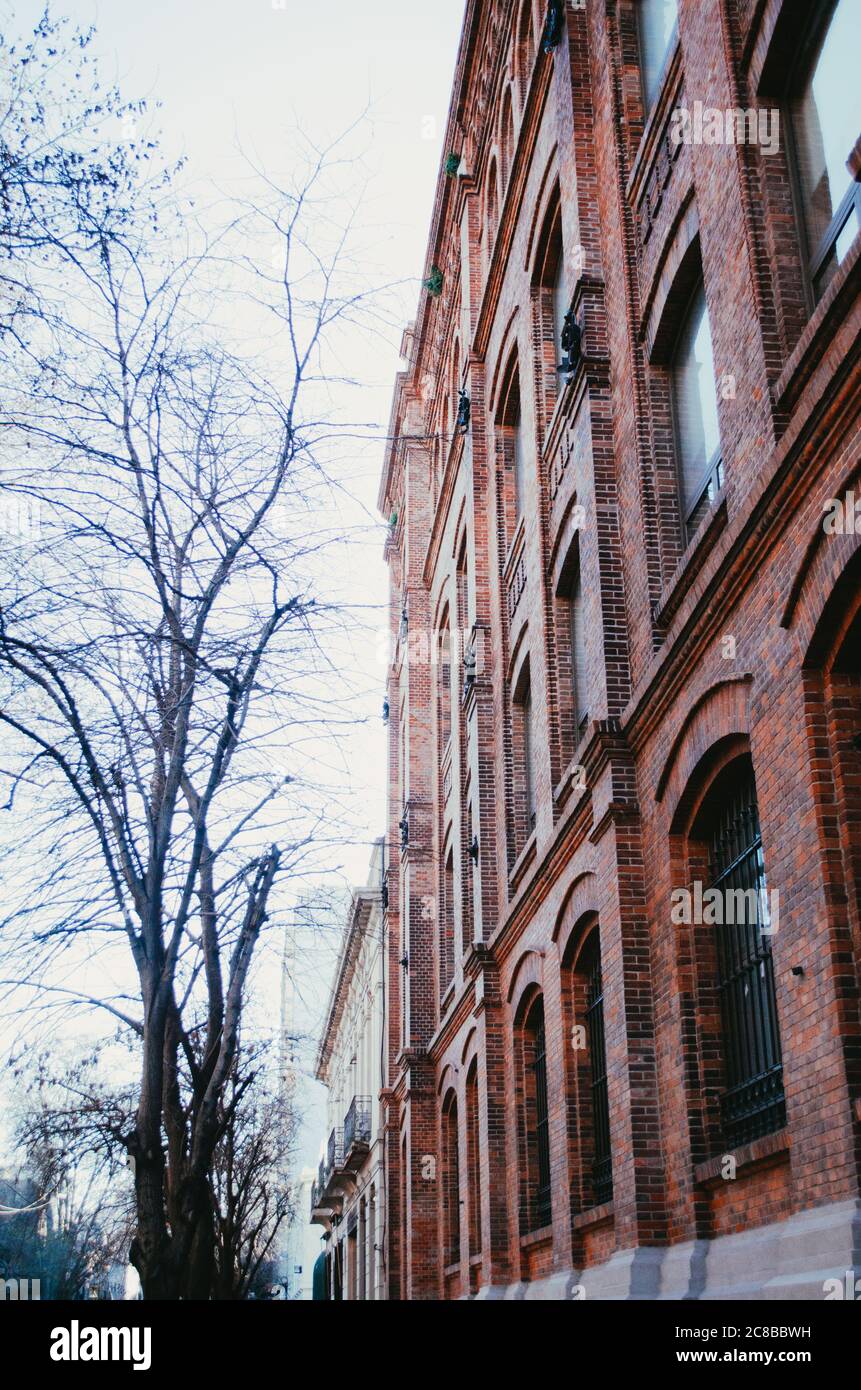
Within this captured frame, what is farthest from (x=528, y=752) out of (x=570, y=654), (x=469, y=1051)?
(x=469, y=1051)

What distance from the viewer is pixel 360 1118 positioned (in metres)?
37.7

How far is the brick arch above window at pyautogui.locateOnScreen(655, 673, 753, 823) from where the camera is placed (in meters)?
9.30

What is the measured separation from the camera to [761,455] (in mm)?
8875

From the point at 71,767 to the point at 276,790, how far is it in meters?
1.19

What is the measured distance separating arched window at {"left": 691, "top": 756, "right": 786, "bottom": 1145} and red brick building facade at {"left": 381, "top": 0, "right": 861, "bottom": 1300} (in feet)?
0.11

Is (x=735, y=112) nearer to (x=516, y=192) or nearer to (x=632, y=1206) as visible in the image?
(x=632, y=1206)

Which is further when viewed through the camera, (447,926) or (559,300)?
(447,926)

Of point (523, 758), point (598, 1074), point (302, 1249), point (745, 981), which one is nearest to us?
point (745, 981)

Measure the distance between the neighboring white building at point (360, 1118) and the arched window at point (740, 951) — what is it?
17154 mm

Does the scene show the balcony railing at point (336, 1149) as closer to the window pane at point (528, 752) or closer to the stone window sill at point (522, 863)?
the window pane at point (528, 752)

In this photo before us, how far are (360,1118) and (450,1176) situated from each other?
14348 mm

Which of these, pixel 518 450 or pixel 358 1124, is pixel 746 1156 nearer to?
pixel 518 450

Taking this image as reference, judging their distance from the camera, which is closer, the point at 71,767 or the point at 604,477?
the point at 71,767
